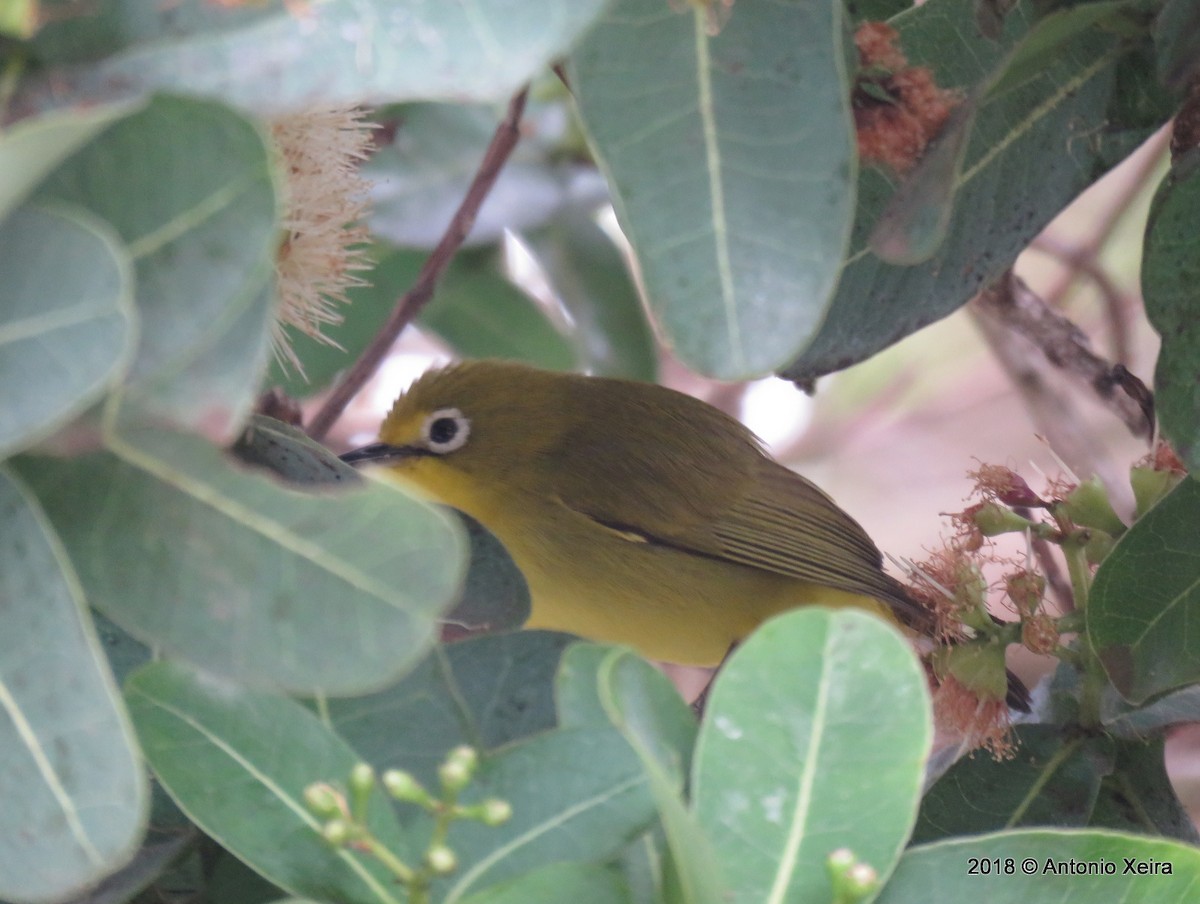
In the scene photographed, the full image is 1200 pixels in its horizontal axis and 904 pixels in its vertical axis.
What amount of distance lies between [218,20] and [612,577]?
2.03 metres

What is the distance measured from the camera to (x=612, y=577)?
9.36ft

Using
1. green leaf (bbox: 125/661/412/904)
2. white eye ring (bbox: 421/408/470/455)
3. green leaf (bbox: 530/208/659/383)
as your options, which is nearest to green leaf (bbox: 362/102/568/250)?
green leaf (bbox: 530/208/659/383)

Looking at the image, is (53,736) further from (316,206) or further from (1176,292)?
(1176,292)

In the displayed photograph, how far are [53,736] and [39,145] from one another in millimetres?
430

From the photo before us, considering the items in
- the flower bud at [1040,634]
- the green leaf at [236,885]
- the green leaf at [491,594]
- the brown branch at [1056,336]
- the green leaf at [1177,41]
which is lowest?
the green leaf at [236,885]

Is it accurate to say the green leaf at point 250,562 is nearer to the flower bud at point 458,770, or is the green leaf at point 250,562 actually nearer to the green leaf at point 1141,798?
the flower bud at point 458,770

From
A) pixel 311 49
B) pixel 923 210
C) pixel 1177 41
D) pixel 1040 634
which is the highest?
pixel 1177 41

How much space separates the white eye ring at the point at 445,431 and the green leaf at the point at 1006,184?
1.56 m

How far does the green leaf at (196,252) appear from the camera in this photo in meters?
0.84

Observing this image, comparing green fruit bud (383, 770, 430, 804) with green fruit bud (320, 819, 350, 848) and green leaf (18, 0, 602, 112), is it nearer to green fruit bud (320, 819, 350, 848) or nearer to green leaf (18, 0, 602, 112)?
green fruit bud (320, 819, 350, 848)

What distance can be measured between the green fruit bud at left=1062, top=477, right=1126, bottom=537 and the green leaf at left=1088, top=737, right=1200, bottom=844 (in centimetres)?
30

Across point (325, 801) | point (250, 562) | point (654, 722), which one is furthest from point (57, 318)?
point (654, 722)

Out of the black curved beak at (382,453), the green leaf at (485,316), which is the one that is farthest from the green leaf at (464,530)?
the green leaf at (485,316)

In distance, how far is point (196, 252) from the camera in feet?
2.82
